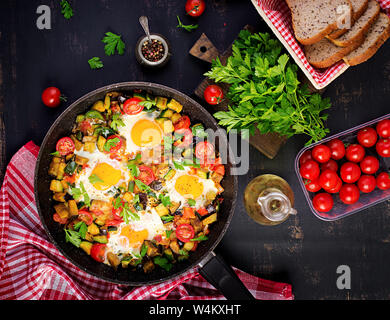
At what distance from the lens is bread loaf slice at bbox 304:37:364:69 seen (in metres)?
2.88

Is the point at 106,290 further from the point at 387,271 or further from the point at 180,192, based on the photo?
the point at 387,271

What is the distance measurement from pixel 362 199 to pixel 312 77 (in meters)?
1.26

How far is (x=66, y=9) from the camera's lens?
134 inches

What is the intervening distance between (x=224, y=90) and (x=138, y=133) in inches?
34.8

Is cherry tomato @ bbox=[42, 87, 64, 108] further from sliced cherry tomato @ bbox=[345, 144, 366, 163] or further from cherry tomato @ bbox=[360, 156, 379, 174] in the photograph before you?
cherry tomato @ bbox=[360, 156, 379, 174]

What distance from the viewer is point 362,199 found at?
10.8ft

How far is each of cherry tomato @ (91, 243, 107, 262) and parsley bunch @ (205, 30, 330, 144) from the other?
5.06 feet

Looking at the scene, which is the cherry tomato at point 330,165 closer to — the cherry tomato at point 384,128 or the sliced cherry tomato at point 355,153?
the sliced cherry tomato at point 355,153

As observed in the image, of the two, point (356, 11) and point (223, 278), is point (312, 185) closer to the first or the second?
point (223, 278)

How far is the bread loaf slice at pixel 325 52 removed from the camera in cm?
288

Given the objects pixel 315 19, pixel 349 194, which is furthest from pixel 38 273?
pixel 315 19

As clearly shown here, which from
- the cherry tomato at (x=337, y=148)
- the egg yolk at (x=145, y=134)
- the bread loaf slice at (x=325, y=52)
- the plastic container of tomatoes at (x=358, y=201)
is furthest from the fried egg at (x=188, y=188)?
the bread loaf slice at (x=325, y=52)

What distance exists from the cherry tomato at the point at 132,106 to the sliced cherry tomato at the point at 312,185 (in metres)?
1.63

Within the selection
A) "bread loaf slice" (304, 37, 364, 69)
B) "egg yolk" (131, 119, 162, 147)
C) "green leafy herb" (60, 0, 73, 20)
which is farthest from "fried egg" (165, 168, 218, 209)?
"green leafy herb" (60, 0, 73, 20)
